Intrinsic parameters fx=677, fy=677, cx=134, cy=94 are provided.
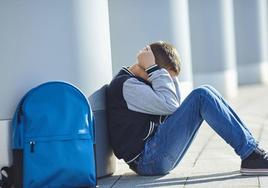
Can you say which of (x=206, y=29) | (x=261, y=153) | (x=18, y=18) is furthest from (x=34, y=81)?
(x=206, y=29)

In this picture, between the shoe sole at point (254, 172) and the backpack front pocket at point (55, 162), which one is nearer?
the backpack front pocket at point (55, 162)

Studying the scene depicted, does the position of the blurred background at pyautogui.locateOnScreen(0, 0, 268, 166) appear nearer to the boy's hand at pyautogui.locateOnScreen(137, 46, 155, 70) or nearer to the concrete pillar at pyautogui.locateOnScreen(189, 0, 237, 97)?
the boy's hand at pyautogui.locateOnScreen(137, 46, 155, 70)

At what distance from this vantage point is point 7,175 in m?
4.88

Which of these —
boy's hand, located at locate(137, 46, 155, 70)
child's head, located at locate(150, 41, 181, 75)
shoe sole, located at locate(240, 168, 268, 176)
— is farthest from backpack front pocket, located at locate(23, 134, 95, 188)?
shoe sole, located at locate(240, 168, 268, 176)

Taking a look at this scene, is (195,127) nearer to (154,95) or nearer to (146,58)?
(154,95)

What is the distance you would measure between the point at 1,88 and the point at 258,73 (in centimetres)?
1365

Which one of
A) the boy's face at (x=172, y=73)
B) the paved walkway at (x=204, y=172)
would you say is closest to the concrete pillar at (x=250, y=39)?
the paved walkway at (x=204, y=172)

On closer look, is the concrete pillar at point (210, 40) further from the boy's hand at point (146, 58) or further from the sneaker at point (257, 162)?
the sneaker at point (257, 162)

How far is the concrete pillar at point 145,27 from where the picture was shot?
24.6ft

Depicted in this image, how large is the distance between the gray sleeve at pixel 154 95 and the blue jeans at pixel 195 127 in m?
0.10

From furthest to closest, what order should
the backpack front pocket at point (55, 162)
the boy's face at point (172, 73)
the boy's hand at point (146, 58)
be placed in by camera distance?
the boy's face at point (172, 73) < the boy's hand at point (146, 58) < the backpack front pocket at point (55, 162)

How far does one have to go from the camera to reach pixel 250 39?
688 inches

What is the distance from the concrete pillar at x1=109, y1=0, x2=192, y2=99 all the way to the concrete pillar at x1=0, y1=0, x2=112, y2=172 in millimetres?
2036

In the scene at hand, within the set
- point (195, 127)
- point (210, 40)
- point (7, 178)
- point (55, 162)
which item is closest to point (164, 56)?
point (195, 127)
